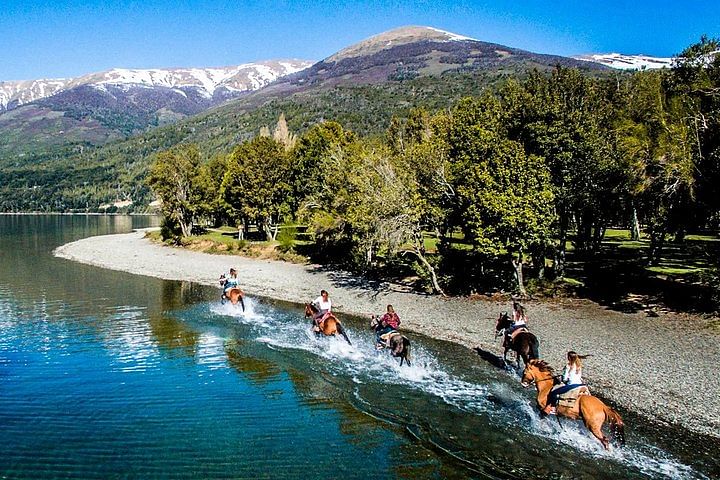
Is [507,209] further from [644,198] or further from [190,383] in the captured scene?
[190,383]

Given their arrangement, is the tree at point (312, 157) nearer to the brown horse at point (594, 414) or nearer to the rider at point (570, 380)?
the rider at point (570, 380)

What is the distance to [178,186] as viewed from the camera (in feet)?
240

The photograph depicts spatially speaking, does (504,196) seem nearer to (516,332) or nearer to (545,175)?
(545,175)

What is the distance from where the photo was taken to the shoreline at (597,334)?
A: 637 inches

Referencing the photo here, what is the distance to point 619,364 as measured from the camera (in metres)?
19.2

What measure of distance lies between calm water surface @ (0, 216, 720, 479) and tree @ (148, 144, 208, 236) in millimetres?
47768

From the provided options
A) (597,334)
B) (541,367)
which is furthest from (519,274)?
(541,367)

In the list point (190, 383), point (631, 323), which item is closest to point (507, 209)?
point (631, 323)

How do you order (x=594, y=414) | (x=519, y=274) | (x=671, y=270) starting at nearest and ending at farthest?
(x=594, y=414), (x=519, y=274), (x=671, y=270)

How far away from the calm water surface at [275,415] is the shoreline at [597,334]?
5.21ft

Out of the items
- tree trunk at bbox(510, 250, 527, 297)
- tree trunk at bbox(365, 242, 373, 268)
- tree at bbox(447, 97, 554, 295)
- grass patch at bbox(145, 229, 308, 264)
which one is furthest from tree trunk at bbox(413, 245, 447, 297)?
grass patch at bbox(145, 229, 308, 264)

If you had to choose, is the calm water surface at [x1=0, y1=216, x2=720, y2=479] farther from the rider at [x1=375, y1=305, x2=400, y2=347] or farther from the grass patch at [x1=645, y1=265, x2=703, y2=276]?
the grass patch at [x1=645, y1=265, x2=703, y2=276]

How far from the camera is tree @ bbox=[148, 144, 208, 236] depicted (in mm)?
72125

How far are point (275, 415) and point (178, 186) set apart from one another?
63.3 meters
